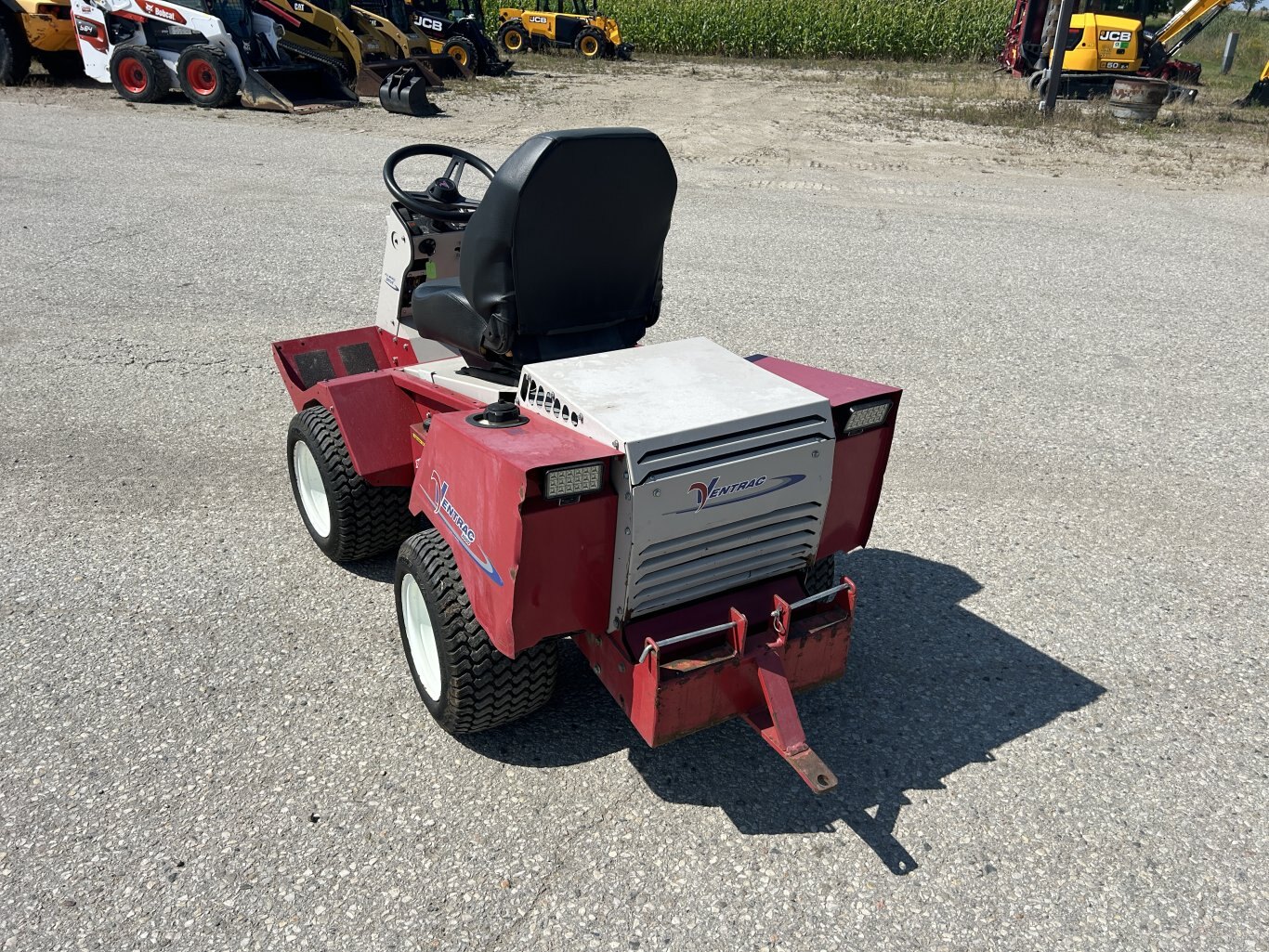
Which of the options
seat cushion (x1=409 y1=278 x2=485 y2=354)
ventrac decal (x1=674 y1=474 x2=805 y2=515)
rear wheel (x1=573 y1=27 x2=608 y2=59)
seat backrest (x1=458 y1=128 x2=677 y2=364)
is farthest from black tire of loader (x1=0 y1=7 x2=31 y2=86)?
ventrac decal (x1=674 y1=474 x2=805 y2=515)

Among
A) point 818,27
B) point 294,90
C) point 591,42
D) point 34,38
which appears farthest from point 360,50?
point 818,27

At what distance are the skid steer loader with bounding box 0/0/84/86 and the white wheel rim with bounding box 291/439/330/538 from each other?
44.7 feet

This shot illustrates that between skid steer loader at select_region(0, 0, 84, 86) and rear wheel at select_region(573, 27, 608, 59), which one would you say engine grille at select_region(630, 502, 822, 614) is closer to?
skid steer loader at select_region(0, 0, 84, 86)

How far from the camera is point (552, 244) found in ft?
9.80

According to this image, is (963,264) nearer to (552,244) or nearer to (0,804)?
(552,244)

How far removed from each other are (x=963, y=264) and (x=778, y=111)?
30.1 ft

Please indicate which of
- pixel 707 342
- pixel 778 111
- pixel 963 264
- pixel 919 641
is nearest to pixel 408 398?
pixel 707 342

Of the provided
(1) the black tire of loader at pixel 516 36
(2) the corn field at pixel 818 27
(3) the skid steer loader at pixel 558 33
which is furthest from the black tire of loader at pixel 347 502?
(2) the corn field at pixel 818 27

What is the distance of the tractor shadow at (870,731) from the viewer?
2801 millimetres

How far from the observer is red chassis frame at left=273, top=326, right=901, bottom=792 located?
243 centimetres

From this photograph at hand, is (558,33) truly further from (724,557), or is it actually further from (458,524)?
(724,557)

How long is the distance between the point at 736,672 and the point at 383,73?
604 inches

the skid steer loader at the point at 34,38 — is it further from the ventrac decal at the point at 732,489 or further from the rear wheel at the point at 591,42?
the ventrac decal at the point at 732,489

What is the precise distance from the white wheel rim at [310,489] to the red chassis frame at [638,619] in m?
0.94
